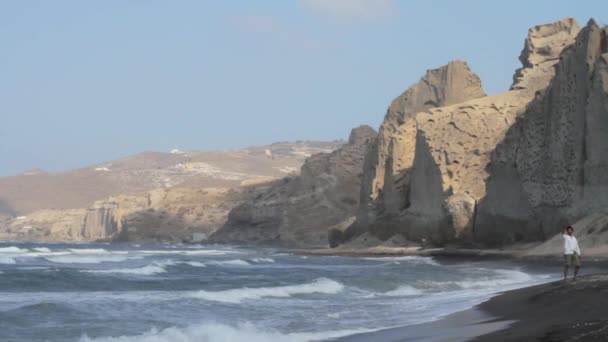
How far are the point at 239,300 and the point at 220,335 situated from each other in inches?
323

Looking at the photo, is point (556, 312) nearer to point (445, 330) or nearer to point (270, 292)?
point (445, 330)

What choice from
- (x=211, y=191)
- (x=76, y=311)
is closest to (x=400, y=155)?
(x=76, y=311)

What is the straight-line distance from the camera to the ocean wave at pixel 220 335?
1627 centimetres

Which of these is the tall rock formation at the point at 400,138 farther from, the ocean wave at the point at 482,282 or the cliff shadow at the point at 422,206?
the ocean wave at the point at 482,282

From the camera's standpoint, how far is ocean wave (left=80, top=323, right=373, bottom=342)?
53.4 feet

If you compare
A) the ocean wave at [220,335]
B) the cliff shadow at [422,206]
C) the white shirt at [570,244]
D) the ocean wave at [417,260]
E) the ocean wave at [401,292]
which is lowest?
the ocean wave at [220,335]

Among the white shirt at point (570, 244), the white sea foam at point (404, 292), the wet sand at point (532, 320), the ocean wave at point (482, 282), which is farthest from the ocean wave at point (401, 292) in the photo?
the wet sand at point (532, 320)

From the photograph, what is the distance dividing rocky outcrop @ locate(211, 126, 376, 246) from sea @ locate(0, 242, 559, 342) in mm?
46098

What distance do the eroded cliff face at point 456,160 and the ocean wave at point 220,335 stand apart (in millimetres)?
30874

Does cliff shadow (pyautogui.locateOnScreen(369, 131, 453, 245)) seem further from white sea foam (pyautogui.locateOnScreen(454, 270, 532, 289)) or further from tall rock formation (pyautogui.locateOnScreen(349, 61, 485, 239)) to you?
white sea foam (pyautogui.locateOnScreen(454, 270, 532, 289))

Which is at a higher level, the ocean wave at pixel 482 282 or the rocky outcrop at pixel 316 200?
the rocky outcrop at pixel 316 200

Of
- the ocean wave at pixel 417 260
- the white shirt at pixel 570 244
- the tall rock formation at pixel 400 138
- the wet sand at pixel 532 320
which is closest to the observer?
the wet sand at pixel 532 320

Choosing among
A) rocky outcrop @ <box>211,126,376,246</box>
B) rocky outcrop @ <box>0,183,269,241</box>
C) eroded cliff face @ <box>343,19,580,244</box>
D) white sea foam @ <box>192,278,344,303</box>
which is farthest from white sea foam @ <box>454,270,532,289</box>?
rocky outcrop @ <box>0,183,269,241</box>

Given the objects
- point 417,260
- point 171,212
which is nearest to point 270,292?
point 417,260
